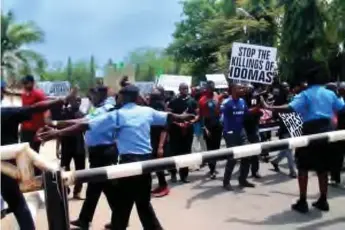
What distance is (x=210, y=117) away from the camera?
34.8ft

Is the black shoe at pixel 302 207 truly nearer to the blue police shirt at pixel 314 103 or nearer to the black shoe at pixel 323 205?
the black shoe at pixel 323 205

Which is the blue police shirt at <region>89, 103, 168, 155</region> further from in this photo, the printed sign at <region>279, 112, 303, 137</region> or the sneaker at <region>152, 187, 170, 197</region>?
the printed sign at <region>279, 112, 303, 137</region>

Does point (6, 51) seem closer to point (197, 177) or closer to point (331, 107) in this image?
point (197, 177)

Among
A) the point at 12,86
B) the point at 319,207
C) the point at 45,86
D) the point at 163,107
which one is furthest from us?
the point at 45,86

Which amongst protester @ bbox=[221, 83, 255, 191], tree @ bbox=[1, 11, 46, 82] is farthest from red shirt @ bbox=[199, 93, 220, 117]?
tree @ bbox=[1, 11, 46, 82]

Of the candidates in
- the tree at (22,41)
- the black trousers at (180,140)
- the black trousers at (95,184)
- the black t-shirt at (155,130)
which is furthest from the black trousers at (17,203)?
the tree at (22,41)

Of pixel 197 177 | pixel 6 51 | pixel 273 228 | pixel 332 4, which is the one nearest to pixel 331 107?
pixel 273 228

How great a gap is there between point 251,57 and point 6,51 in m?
35.5

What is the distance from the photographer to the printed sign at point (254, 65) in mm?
10898

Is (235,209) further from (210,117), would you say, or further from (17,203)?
(17,203)

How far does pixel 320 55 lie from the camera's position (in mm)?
23469

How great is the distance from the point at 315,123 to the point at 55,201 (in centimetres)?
404

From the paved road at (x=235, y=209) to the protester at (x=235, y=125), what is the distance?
0.23 m

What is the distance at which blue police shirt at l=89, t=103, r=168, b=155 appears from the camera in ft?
18.8
